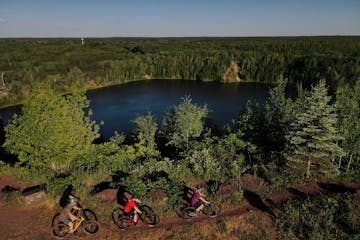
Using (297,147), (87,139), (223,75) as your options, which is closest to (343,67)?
(223,75)

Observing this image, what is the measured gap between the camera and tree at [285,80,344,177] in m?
14.7

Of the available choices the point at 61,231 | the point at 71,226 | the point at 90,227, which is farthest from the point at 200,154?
the point at 61,231

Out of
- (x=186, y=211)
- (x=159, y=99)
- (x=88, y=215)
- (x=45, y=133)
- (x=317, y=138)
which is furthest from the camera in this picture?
(x=159, y=99)

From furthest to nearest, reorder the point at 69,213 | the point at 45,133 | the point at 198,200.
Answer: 1. the point at 45,133
2. the point at 198,200
3. the point at 69,213

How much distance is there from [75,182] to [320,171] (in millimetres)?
12698

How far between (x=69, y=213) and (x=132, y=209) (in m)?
2.29

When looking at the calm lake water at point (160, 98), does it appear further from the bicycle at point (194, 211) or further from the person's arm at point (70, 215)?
the person's arm at point (70, 215)

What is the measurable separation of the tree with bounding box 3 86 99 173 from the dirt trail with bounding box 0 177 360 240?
3.59 m

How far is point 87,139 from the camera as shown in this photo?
18.4 meters

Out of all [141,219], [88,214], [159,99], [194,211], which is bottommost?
[159,99]

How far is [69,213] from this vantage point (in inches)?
411

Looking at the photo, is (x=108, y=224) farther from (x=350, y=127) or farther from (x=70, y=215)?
(x=350, y=127)

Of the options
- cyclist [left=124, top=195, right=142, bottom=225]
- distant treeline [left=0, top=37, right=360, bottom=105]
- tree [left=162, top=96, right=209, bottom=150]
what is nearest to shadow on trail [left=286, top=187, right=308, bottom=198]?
cyclist [left=124, top=195, right=142, bottom=225]

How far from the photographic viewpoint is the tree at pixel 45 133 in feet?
52.3
